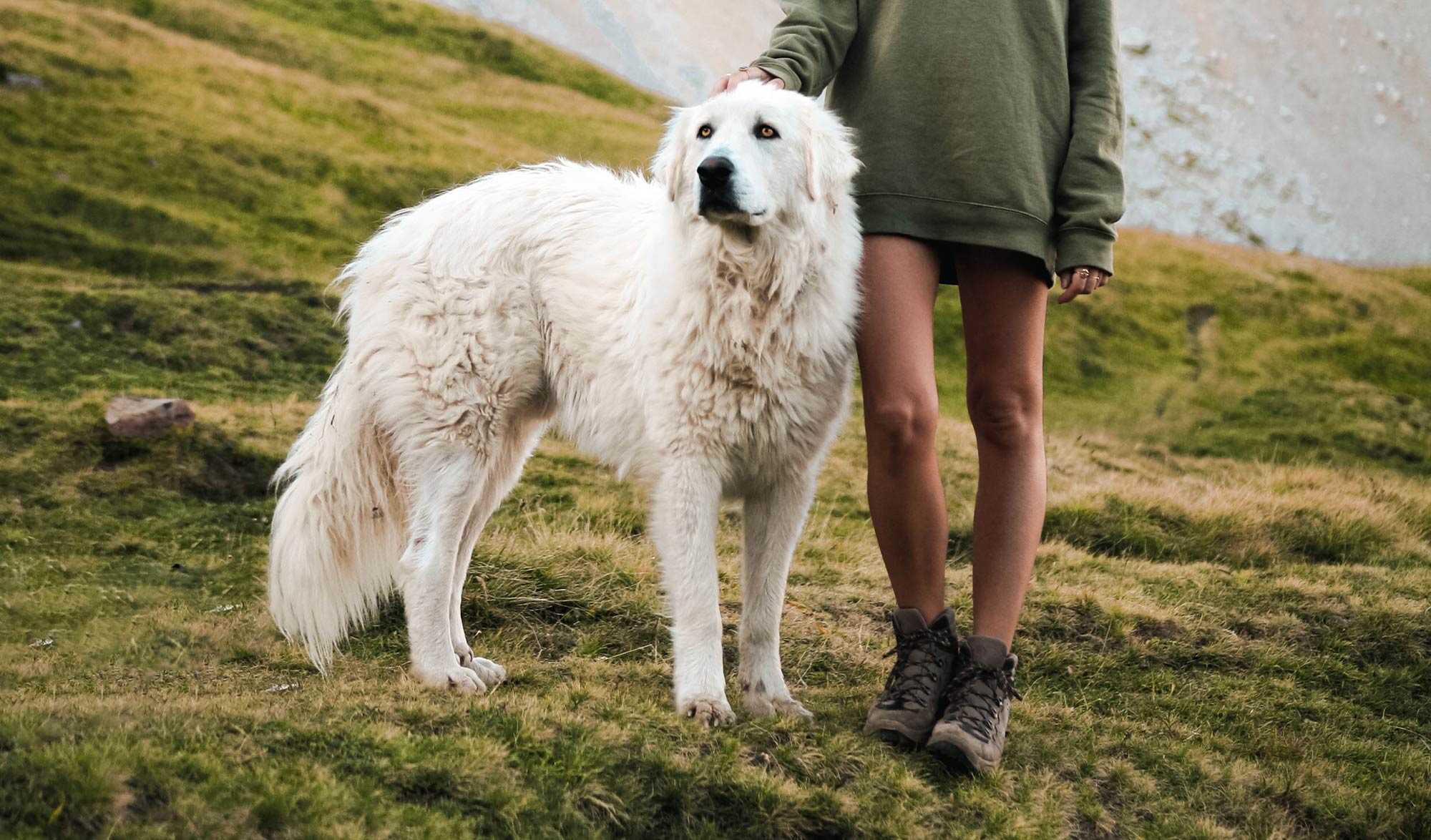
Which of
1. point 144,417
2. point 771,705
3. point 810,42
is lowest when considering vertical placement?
point 144,417

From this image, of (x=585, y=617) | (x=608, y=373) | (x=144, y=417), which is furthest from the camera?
(x=144, y=417)

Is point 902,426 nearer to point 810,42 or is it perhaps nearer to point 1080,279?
point 1080,279

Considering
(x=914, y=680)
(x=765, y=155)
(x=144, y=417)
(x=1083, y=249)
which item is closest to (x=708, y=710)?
(x=914, y=680)

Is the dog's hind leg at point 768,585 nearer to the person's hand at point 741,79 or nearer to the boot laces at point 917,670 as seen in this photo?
the boot laces at point 917,670

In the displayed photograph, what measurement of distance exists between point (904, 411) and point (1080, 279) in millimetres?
676

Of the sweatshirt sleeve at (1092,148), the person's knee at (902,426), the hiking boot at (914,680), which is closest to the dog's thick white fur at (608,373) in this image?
the person's knee at (902,426)

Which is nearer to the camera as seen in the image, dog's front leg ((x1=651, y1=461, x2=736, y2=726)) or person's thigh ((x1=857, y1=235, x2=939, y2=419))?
person's thigh ((x1=857, y1=235, x2=939, y2=419))

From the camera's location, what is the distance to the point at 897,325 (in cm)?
322

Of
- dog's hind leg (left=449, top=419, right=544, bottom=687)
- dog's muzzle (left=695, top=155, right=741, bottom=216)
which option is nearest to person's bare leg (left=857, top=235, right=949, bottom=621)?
dog's muzzle (left=695, top=155, right=741, bottom=216)

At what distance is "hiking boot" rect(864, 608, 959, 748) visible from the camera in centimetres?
324

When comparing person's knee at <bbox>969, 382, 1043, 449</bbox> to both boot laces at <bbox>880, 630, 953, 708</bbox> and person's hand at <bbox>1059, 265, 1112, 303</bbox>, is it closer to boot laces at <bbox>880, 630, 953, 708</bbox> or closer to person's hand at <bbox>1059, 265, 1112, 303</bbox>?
person's hand at <bbox>1059, 265, 1112, 303</bbox>

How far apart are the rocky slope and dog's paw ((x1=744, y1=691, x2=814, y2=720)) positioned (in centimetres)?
1683

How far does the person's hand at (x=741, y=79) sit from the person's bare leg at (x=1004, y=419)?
774mm

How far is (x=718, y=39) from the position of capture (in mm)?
18406
